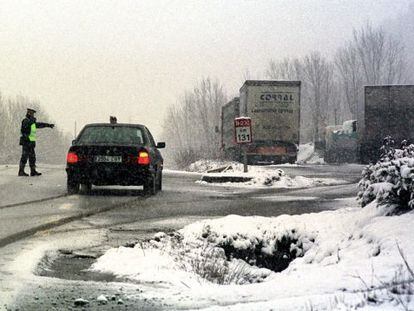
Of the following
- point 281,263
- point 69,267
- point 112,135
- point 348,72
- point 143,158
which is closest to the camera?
point 69,267

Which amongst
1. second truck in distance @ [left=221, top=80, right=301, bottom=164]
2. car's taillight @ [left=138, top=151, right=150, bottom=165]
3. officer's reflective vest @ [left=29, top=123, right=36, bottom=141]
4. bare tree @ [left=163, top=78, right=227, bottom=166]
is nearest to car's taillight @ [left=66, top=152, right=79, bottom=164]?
car's taillight @ [left=138, top=151, right=150, bottom=165]

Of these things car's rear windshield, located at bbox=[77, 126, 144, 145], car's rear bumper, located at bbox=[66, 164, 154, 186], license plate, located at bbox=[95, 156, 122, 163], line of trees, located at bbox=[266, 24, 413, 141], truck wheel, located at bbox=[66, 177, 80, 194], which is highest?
line of trees, located at bbox=[266, 24, 413, 141]

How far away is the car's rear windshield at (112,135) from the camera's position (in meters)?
11.6

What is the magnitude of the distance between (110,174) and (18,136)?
8337cm

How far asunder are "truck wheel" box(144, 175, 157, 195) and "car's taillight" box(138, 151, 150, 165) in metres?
0.31

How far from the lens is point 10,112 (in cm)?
9081

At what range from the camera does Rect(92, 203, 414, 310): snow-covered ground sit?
341cm

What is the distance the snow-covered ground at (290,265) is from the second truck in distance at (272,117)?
67.6 ft

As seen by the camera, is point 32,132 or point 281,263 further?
point 32,132

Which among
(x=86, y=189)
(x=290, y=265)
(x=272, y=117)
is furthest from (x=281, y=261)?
(x=272, y=117)

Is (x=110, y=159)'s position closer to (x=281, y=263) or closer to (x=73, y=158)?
(x=73, y=158)

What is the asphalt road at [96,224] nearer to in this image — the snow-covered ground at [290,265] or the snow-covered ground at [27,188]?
the snow-covered ground at [290,265]

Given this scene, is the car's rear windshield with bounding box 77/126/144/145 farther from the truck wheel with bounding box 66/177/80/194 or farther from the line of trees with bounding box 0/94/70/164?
the line of trees with bounding box 0/94/70/164

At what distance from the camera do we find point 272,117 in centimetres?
2802
